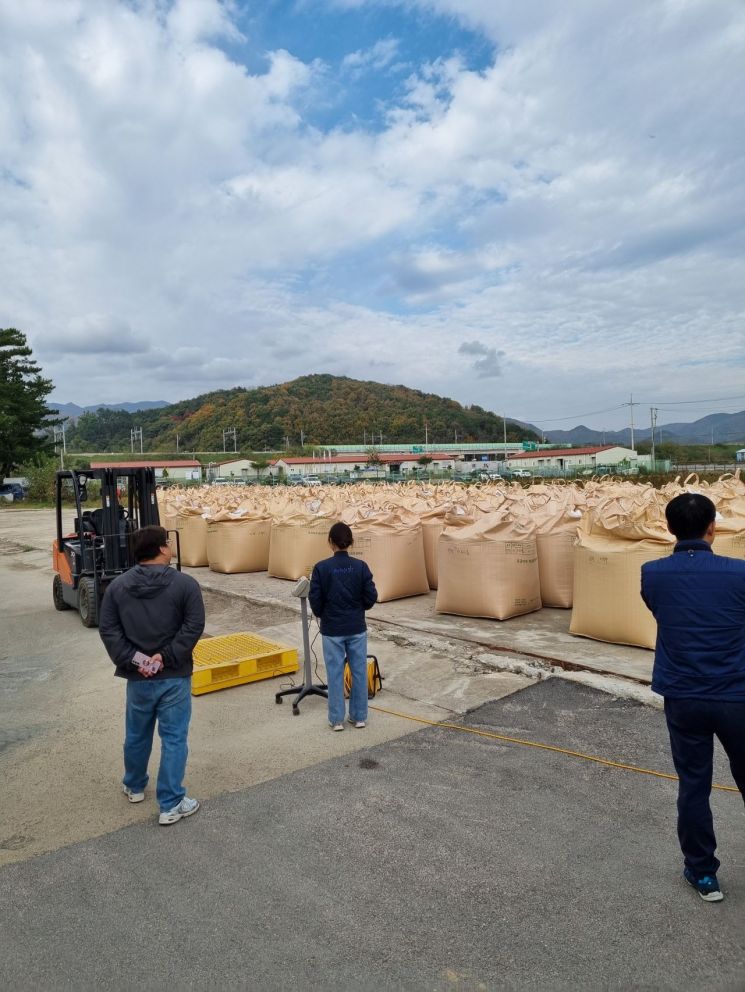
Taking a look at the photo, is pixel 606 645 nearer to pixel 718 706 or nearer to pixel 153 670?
pixel 718 706

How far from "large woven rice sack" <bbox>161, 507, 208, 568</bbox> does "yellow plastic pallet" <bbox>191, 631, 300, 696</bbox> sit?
5.89 metres

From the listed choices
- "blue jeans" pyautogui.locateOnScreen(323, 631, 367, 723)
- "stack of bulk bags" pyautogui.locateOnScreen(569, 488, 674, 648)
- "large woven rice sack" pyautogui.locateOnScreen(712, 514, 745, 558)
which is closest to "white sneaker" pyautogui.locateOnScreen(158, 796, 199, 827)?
"blue jeans" pyautogui.locateOnScreen(323, 631, 367, 723)

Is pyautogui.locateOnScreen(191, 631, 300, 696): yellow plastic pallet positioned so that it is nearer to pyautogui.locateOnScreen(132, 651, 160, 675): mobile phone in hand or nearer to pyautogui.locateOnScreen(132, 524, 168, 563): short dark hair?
pyautogui.locateOnScreen(132, 651, 160, 675): mobile phone in hand

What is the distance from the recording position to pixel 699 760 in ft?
8.53

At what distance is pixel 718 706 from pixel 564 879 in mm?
921

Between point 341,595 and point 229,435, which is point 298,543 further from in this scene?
point 229,435

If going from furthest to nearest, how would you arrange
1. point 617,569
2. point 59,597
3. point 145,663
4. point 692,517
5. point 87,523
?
point 59,597
point 87,523
point 617,569
point 145,663
point 692,517

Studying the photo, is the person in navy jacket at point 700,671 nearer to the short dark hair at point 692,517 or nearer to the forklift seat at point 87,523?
the short dark hair at point 692,517

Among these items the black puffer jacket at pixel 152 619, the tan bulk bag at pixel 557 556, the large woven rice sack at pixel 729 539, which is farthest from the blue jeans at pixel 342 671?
the tan bulk bag at pixel 557 556

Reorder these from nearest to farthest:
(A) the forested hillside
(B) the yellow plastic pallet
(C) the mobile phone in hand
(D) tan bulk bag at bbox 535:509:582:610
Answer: (C) the mobile phone in hand < (B) the yellow plastic pallet < (D) tan bulk bag at bbox 535:509:582:610 < (A) the forested hillside

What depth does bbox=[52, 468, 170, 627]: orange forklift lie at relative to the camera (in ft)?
25.8

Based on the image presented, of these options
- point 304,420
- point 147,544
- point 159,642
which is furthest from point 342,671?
point 304,420

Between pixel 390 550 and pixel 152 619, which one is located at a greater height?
pixel 152 619

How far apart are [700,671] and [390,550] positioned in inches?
228
